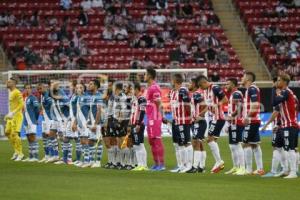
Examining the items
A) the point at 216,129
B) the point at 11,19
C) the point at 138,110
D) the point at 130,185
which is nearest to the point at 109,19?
the point at 11,19

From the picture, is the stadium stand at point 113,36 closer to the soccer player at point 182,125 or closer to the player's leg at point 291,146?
the soccer player at point 182,125

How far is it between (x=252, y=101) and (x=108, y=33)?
22.1 m

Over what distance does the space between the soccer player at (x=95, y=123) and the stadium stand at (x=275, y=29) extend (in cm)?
1965

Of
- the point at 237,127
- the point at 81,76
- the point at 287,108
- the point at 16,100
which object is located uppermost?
the point at 81,76

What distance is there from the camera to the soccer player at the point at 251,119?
19500 millimetres

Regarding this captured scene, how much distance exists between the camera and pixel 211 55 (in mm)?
41188

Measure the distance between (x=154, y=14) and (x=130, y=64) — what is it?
154 inches

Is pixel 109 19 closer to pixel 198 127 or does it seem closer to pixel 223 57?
pixel 223 57

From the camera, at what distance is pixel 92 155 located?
73.9 ft

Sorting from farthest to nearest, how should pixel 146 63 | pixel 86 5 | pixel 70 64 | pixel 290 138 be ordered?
1. pixel 86 5
2. pixel 146 63
3. pixel 70 64
4. pixel 290 138

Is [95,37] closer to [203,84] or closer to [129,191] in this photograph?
[203,84]

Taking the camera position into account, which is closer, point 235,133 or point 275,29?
point 235,133

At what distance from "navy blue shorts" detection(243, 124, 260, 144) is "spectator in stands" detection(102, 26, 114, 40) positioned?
72.3ft

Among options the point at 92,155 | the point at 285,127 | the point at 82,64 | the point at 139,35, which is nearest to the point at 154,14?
the point at 139,35
